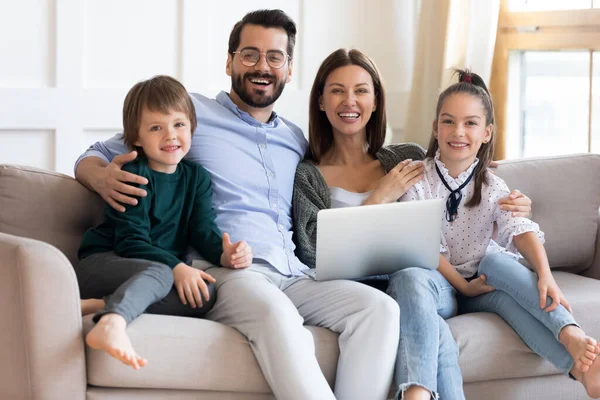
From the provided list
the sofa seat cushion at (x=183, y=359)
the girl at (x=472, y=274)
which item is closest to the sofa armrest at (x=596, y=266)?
the girl at (x=472, y=274)

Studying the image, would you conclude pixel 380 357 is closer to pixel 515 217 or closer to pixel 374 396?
pixel 374 396

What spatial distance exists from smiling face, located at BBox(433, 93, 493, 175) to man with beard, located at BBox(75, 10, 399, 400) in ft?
1.44

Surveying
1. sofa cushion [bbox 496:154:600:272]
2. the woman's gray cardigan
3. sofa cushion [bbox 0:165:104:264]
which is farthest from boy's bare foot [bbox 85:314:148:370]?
sofa cushion [bbox 496:154:600:272]

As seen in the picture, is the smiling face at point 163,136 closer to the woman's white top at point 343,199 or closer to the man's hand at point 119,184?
the man's hand at point 119,184

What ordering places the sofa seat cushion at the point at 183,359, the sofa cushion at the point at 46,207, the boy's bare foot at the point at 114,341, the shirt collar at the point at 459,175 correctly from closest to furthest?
the boy's bare foot at the point at 114,341, the sofa seat cushion at the point at 183,359, the sofa cushion at the point at 46,207, the shirt collar at the point at 459,175

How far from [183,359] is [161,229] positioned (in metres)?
0.42

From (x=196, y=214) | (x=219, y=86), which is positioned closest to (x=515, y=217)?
(x=196, y=214)

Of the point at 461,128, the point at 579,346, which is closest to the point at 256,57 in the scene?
the point at 461,128

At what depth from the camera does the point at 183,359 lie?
190 cm

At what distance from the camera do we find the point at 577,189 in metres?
2.66

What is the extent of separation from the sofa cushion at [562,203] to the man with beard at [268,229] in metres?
0.71

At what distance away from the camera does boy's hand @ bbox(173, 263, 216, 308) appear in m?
2.03

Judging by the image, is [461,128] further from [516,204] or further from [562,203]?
[562,203]

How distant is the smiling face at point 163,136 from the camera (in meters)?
2.16
